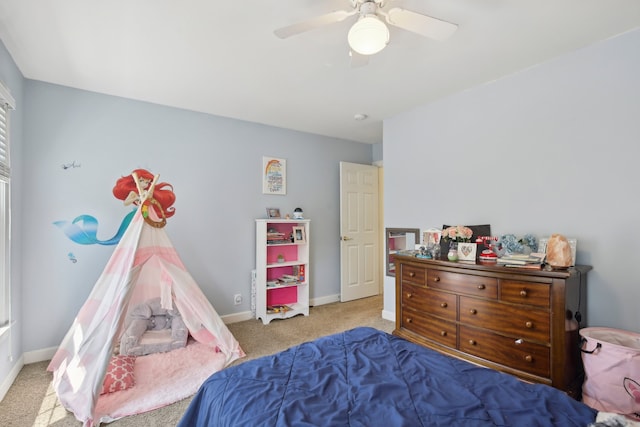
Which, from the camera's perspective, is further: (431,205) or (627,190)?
(431,205)

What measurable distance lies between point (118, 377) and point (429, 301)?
103 inches

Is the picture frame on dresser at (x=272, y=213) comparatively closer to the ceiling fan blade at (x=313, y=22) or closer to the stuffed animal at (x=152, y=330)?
the stuffed animal at (x=152, y=330)

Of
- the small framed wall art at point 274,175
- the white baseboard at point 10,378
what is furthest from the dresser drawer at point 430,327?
the white baseboard at point 10,378

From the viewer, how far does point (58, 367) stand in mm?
2557

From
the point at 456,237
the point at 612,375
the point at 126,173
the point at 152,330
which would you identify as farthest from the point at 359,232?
the point at 612,375

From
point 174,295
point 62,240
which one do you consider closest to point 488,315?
point 174,295

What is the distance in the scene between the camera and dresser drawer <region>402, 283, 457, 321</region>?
270cm

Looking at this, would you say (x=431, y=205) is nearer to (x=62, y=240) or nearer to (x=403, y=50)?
(x=403, y=50)

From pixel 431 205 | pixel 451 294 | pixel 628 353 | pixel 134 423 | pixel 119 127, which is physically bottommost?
pixel 134 423

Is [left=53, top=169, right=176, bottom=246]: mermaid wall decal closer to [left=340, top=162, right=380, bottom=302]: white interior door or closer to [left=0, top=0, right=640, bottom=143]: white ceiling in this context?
[left=0, top=0, right=640, bottom=143]: white ceiling

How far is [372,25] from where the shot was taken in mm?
1605

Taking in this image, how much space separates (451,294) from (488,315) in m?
0.32

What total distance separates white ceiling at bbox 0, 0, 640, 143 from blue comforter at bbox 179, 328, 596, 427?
2.06 metres

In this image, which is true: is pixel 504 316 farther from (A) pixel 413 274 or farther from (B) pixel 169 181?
(B) pixel 169 181
